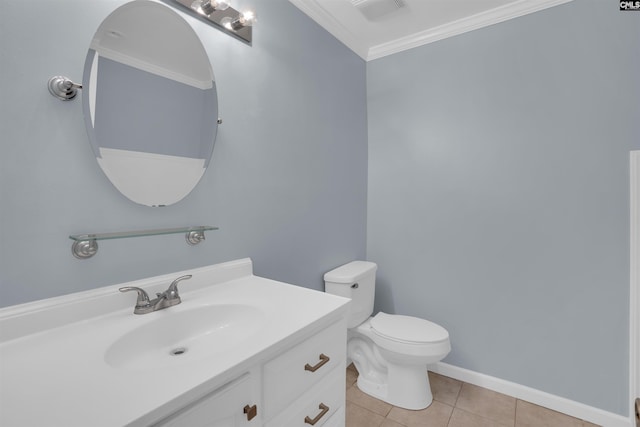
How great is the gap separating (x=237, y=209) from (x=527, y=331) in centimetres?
188

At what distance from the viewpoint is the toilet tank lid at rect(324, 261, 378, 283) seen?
183cm

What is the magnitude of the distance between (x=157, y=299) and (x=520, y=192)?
2.02 metres

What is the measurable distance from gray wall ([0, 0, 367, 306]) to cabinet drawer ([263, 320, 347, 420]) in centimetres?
59

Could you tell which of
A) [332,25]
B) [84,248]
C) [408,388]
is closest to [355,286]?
[408,388]

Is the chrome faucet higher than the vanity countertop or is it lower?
higher

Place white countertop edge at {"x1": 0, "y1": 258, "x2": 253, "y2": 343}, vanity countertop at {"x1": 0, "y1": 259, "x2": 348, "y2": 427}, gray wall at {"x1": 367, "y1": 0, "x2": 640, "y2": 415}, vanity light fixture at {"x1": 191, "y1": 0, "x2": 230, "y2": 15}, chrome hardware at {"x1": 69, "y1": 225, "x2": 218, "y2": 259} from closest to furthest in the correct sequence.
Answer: vanity countertop at {"x1": 0, "y1": 259, "x2": 348, "y2": 427}, white countertop edge at {"x1": 0, "y1": 258, "x2": 253, "y2": 343}, chrome hardware at {"x1": 69, "y1": 225, "x2": 218, "y2": 259}, vanity light fixture at {"x1": 191, "y1": 0, "x2": 230, "y2": 15}, gray wall at {"x1": 367, "y1": 0, "x2": 640, "y2": 415}

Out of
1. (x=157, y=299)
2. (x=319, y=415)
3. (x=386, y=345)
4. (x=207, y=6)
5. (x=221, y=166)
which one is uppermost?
(x=207, y=6)

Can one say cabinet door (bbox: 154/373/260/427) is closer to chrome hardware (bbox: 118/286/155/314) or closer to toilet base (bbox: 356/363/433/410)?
chrome hardware (bbox: 118/286/155/314)

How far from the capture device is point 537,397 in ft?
5.78

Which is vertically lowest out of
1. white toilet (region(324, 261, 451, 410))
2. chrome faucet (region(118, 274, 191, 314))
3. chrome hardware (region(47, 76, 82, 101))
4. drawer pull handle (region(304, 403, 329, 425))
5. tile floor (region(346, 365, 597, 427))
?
tile floor (region(346, 365, 597, 427))

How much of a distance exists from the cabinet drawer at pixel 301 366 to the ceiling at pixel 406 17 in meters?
1.74

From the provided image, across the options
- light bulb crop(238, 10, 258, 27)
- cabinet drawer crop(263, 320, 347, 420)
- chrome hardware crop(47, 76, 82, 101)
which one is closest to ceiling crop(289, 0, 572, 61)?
light bulb crop(238, 10, 258, 27)

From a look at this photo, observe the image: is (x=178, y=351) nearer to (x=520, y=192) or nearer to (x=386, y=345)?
(x=386, y=345)

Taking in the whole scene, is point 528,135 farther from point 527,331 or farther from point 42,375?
point 42,375
